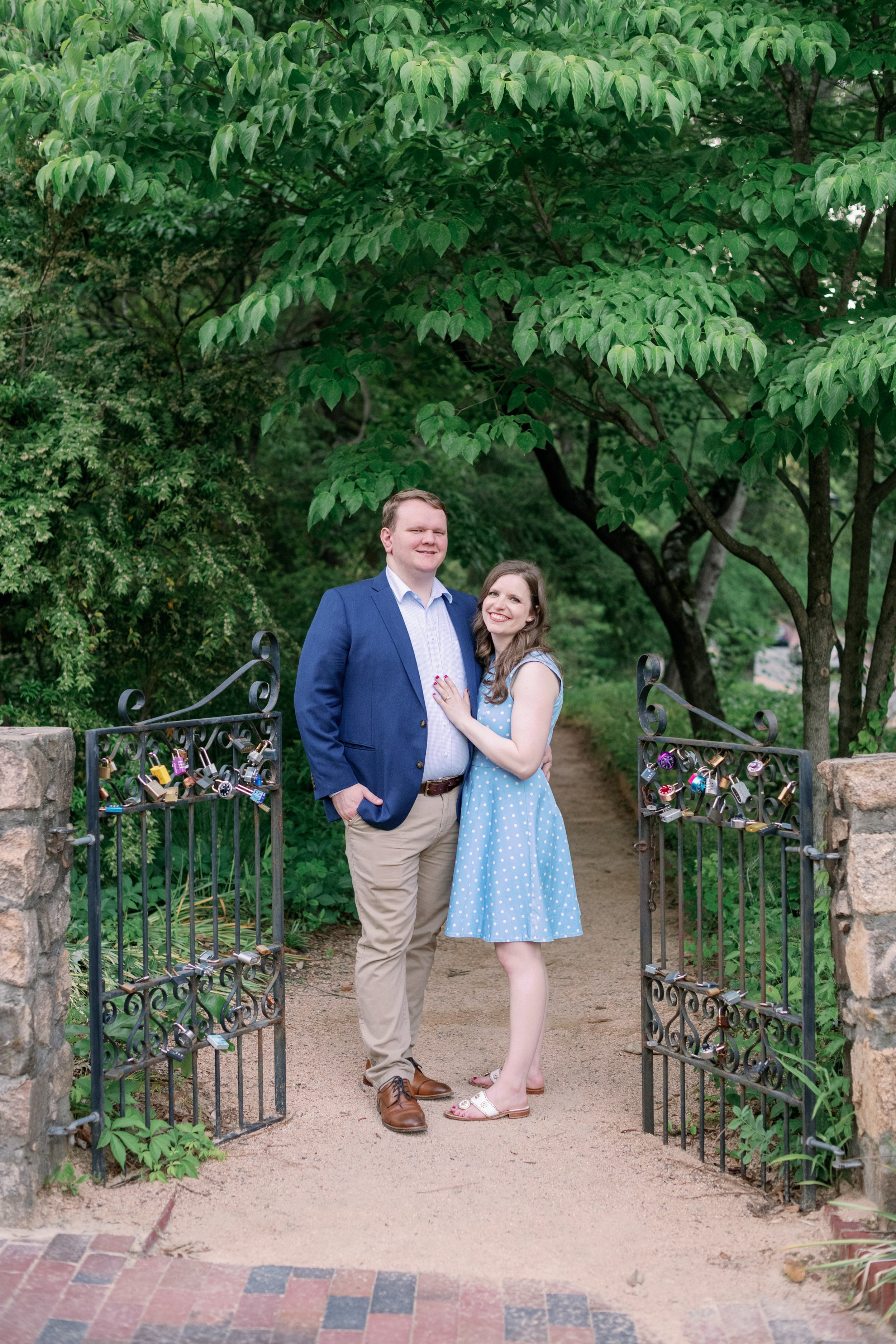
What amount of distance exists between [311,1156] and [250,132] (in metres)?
3.53

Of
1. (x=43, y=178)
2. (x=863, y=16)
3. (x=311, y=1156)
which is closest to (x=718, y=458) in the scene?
(x=863, y=16)

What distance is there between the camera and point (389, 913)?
393cm

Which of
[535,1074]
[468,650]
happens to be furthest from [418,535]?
[535,1074]

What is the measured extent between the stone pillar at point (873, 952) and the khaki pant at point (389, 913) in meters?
1.36

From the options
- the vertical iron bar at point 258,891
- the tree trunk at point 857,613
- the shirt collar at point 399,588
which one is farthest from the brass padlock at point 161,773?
the tree trunk at point 857,613

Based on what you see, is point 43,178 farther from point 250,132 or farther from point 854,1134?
point 854,1134

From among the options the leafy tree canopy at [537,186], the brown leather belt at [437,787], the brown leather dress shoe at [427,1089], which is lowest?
the brown leather dress shoe at [427,1089]

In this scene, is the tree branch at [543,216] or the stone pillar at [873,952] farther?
the tree branch at [543,216]

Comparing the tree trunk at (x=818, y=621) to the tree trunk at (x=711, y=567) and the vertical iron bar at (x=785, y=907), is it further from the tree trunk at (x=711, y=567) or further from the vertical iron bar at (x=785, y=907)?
the tree trunk at (x=711, y=567)

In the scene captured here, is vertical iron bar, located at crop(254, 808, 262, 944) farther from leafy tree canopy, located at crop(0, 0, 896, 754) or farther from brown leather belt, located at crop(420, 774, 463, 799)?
leafy tree canopy, located at crop(0, 0, 896, 754)

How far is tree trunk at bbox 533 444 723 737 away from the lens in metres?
8.75

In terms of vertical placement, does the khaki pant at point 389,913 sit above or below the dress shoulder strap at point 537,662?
below

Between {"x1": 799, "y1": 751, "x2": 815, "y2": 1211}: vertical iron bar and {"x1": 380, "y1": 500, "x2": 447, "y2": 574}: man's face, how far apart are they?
1.36m

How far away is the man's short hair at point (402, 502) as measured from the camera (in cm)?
391
